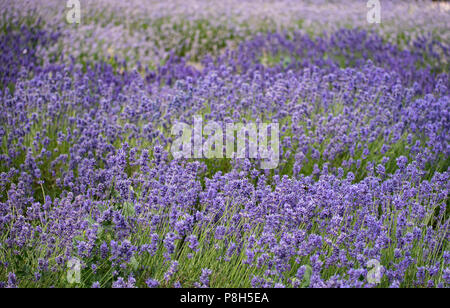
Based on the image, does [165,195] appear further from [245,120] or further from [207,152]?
[245,120]

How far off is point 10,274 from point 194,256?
0.83 metres

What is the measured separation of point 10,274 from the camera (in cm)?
208

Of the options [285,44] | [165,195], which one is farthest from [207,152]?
[285,44]

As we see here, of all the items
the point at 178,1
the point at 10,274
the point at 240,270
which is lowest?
the point at 240,270

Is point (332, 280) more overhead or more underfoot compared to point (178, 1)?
more underfoot

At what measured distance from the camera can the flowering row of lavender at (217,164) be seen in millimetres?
2311

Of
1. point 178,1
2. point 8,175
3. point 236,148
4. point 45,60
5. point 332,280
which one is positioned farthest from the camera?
point 178,1

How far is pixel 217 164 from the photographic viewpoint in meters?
3.64

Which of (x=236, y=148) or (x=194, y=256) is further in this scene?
(x=236, y=148)

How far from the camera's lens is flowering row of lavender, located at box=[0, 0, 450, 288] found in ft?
7.58

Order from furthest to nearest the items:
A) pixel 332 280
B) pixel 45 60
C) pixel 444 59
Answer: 1. pixel 444 59
2. pixel 45 60
3. pixel 332 280
